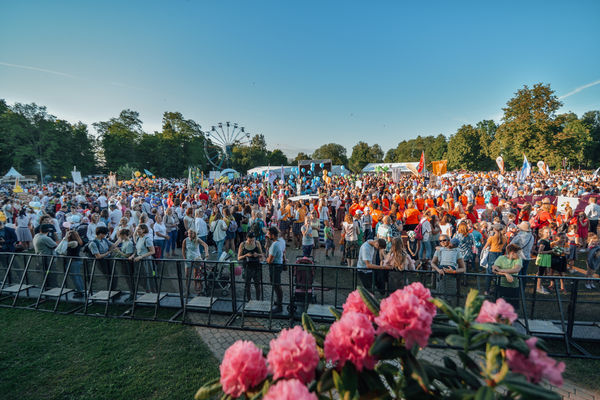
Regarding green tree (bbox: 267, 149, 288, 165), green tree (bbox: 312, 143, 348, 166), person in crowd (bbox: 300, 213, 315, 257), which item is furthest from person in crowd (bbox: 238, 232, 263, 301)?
green tree (bbox: 312, 143, 348, 166)

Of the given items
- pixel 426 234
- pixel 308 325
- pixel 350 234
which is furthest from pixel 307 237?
pixel 308 325

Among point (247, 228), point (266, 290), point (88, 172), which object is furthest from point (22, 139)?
point (266, 290)

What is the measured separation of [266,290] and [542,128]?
42.9 m

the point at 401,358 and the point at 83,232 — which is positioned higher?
the point at 401,358

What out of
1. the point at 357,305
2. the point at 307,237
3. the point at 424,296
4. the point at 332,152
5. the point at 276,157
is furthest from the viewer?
the point at 332,152

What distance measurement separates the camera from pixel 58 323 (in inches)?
230

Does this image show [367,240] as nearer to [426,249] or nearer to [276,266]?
[426,249]

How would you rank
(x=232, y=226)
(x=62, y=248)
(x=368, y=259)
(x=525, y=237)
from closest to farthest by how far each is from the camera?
1. (x=368, y=259)
2. (x=525, y=237)
3. (x=62, y=248)
4. (x=232, y=226)

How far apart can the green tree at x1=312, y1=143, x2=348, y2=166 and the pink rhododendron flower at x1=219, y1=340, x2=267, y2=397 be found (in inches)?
3881

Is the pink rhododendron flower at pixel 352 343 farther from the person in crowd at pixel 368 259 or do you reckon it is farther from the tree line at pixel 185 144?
the tree line at pixel 185 144

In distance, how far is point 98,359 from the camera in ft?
15.3

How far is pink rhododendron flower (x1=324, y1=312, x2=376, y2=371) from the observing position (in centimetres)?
112

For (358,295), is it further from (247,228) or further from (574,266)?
(574,266)

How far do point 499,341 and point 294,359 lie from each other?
75 centimetres
